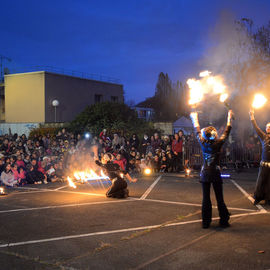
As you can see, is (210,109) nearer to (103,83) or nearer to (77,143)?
(103,83)

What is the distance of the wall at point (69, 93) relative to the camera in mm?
28641

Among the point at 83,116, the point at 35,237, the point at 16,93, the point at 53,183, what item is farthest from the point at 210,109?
the point at 35,237

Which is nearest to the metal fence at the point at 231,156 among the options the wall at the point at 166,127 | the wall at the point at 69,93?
the wall at the point at 166,127

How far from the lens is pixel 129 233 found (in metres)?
6.27

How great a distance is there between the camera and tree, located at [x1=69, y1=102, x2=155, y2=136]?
2428 centimetres

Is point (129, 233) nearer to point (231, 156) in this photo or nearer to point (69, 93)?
point (231, 156)

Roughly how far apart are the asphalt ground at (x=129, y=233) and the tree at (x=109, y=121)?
1380 cm

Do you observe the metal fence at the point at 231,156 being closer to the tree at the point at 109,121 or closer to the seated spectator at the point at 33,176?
the tree at the point at 109,121

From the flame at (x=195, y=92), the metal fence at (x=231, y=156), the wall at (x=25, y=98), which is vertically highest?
the wall at (x=25, y=98)

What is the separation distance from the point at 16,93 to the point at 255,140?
20594 millimetres

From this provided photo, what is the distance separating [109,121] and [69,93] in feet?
23.0

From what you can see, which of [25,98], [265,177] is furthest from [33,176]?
[25,98]

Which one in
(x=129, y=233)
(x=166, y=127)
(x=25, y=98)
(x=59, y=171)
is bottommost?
(x=129, y=233)

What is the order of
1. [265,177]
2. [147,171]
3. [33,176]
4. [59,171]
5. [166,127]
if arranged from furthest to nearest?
1. [166,127]
2. [147,171]
3. [59,171]
4. [33,176]
5. [265,177]
